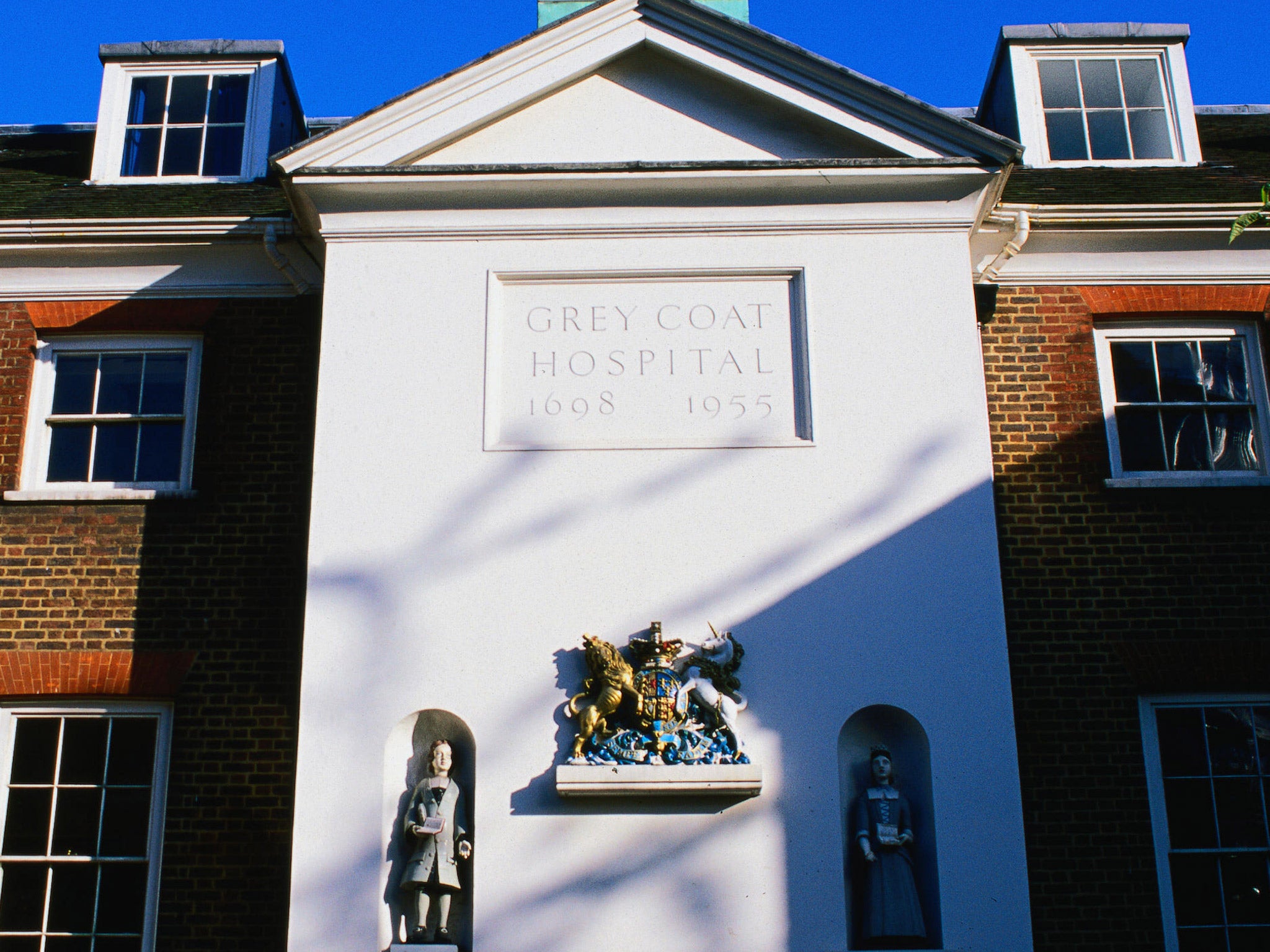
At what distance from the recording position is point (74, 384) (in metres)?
9.72

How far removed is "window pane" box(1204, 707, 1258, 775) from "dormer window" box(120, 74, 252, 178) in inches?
359

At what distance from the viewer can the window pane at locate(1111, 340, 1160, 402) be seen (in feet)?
31.2

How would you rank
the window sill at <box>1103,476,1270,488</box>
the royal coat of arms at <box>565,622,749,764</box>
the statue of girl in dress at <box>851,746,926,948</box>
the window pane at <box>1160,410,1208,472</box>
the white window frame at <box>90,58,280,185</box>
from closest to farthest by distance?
the statue of girl in dress at <box>851,746,926,948</box>, the royal coat of arms at <box>565,622,749,764</box>, the window sill at <box>1103,476,1270,488</box>, the window pane at <box>1160,410,1208,472</box>, the white window frame at <box>90,58,280,185</box>

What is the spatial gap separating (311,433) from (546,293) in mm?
2080

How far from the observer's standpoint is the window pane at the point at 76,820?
27.9 ft

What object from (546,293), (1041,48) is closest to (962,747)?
(546,293)

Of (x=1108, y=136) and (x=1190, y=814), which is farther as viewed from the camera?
(x=1108, y=136)

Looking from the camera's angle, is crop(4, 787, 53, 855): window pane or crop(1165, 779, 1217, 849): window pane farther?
crop(4, 787, 53, 855): window pane

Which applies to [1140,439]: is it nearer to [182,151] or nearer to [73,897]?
[73,897]

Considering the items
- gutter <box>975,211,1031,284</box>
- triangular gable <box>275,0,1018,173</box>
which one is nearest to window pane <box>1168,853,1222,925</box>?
gutter <box>975,211,1031,284</box>

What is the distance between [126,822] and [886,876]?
16.9ft

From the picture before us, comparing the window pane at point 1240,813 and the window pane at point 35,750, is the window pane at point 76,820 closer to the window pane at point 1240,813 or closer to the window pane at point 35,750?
the window pane at point 35,750

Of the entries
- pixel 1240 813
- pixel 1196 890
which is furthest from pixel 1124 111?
pixel 1196 890

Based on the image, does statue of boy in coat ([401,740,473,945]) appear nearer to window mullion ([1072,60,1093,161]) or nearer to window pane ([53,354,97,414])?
window pane ([53,354,97,414])
